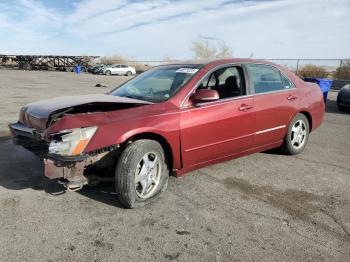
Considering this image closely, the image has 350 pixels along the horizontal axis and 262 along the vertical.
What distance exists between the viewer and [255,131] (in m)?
5.41

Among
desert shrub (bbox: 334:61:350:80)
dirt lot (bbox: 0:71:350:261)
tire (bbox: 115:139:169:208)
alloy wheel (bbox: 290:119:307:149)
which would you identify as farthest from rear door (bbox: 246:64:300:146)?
desert shrub (bbox: 334:61:350:80)

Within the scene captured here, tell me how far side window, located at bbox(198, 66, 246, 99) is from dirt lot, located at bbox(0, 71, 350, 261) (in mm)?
1122

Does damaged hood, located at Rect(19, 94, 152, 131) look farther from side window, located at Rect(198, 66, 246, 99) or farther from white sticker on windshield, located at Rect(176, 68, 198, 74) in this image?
side window, located at Rect(198, 66, 246, 99)

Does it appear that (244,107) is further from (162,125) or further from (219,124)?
(162,125)

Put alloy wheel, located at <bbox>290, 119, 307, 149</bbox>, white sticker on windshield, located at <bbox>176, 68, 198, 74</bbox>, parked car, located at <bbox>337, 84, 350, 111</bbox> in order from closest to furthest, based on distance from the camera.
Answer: white sticker on windshield, located at <bbox>176, 68, 198, 74</bbox> → alloy wheel, located at <bbox>290, 119, 307, 149</bbox> → parked car, located at <bbox>337, 84, 350, 111</bbox>

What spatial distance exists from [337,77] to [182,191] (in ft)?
88.7

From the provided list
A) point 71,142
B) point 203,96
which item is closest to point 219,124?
point 203,96

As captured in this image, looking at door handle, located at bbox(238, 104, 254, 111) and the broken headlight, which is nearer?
the broken headlight

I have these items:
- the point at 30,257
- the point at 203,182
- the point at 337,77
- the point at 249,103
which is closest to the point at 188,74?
the point at 249,103

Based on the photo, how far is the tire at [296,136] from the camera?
616cm

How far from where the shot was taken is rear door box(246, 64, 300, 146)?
5500 millimetres

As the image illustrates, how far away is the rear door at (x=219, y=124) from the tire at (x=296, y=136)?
1049mm

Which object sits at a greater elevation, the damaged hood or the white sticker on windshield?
the white sticker on windshield

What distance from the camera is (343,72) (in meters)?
28.2
